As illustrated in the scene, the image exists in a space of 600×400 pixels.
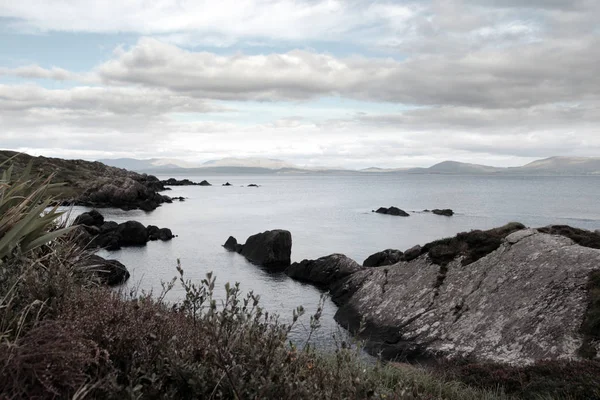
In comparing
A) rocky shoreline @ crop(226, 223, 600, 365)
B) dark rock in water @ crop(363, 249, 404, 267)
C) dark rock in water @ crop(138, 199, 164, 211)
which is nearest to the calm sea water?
dark rock in water @ crop(138, 199, 164, 211)

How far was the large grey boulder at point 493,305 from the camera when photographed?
45.2 ft

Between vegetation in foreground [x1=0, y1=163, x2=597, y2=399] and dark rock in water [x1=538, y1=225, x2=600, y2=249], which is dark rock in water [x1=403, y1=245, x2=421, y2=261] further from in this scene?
vegetation in foreground [x1=0, y1=163, x2=597, y2=399]

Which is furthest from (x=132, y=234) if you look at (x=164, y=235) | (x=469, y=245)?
(x=469, y=245)

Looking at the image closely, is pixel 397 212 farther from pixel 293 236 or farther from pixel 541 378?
pixel 541 378

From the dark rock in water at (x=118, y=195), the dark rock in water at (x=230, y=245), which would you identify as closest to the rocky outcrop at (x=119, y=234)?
the dark rock in water at (x=230, y=245)

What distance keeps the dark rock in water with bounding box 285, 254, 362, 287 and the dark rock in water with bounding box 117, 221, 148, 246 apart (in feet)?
60.8

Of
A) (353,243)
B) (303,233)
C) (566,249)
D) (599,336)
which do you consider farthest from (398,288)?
(303,233)

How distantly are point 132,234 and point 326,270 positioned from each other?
22.4 metres

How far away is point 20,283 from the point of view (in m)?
5.79

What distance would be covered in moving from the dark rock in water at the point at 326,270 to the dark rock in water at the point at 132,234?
60.8 feet

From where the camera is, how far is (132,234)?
46469 millimetres

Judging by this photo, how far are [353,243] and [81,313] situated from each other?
47044 millimetres

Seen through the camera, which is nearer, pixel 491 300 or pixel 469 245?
pixel 491 300

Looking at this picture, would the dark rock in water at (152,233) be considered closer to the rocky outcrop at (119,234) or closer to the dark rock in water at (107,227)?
the rocky outcrop at (119,234)
